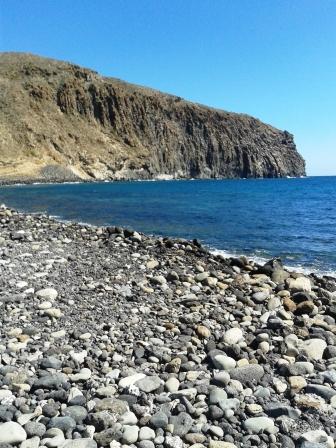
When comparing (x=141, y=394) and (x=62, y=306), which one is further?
(x=62, y=306)

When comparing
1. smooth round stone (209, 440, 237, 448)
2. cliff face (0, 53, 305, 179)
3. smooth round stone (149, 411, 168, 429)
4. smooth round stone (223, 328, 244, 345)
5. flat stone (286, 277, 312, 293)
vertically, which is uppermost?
cliff face (0, 53, 305, 179)

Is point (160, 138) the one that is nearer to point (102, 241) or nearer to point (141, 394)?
point (102, 241)

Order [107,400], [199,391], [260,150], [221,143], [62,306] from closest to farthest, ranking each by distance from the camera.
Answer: [107,400] < [199,391] < [62,306] < [221,143] < [260,150]

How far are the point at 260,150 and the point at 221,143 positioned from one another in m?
22.4

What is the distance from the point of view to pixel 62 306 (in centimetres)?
738

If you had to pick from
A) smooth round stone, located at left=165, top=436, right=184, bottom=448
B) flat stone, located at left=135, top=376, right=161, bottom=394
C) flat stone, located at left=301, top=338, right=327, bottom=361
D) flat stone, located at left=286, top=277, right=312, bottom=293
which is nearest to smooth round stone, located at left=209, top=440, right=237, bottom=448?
smooth round stone, located at left=165, top=436, right=184, bottom=448

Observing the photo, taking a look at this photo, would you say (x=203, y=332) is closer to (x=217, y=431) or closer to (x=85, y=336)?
(x=85, y=336)

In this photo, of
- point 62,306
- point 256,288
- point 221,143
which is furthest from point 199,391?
point 221,143

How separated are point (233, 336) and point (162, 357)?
4.28 feet

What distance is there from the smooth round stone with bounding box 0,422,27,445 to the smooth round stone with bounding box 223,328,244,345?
325 centimetres

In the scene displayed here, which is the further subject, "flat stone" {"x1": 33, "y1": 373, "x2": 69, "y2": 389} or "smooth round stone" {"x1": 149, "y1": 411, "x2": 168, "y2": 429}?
"flat stone" {"x1": 33, "y1": 373, "x2": 69, "y2": 389}

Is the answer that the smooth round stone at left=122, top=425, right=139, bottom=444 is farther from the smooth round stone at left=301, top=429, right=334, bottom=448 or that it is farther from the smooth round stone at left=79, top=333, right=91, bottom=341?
the smooth round stone at left=79, top=333, right=91, bottom=341

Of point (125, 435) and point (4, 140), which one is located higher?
point (4, 140)

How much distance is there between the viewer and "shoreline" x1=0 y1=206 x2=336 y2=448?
4.22 metres
